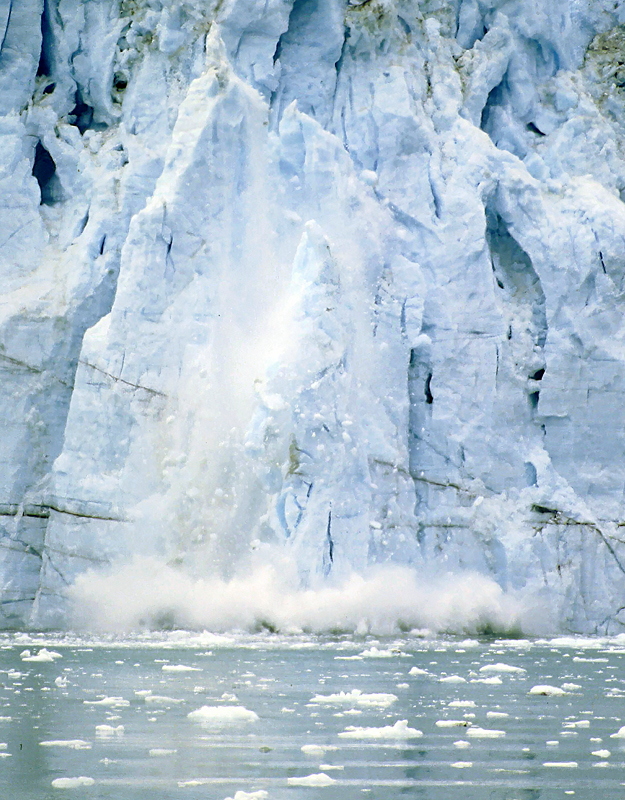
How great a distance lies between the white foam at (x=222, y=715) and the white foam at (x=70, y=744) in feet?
2.82

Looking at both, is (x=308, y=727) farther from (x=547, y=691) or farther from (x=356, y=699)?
(x=547, y=691)

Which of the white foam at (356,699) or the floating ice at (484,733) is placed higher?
the white foam at (356,699)

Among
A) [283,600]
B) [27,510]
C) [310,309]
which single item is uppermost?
[310,309]

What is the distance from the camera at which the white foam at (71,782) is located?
4049 mm

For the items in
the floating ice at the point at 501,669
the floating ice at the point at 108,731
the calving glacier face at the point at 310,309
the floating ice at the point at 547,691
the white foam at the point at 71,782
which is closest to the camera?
the white foam at the point at 71,782

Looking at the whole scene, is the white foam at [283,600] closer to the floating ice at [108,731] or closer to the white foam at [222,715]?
the white foam at [222,715]

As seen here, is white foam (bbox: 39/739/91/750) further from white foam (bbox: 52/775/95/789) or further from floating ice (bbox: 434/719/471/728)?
floating ice (bbox: 434/719/471/728)

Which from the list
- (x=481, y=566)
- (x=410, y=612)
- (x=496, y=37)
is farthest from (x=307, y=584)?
(x=496, y=37)

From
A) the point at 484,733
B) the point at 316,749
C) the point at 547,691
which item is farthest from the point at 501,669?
the point at 316,749

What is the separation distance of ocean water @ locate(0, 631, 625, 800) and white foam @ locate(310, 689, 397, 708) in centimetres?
1

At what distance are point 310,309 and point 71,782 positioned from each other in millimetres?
9828

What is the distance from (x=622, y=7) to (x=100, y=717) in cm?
1440

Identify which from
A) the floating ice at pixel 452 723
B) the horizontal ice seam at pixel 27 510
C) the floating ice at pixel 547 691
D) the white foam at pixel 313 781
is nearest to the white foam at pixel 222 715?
the floating ice at pixel 452 723

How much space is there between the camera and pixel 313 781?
13.6 ft
